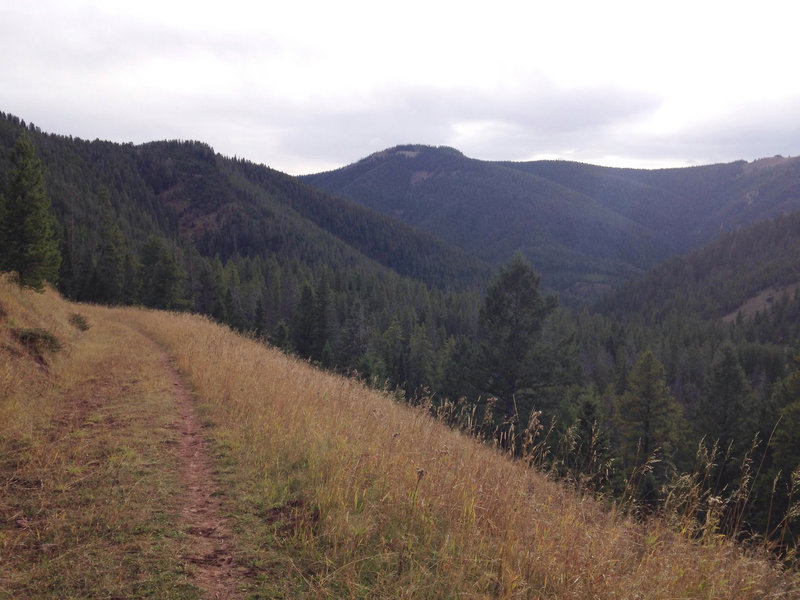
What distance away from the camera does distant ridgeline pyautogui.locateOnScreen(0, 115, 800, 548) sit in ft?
49.1

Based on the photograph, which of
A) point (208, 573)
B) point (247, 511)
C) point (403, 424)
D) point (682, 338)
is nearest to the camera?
point (208, 573)

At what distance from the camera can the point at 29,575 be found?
9.80 feet

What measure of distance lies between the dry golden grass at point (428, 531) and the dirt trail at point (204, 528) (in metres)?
0.15

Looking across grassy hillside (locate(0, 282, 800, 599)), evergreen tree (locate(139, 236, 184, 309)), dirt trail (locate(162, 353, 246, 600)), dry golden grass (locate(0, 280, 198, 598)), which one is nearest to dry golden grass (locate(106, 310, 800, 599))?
grassy hillside (locate(0, 282, 800, 599))

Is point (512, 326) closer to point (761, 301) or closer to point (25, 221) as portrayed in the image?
point (25, 221)

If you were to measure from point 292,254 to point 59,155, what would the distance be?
73328 mm

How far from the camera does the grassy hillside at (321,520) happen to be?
125 inches

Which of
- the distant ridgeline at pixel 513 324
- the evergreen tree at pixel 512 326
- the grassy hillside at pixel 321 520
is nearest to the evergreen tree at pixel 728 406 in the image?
the distant ridgeline at pixel 513 324

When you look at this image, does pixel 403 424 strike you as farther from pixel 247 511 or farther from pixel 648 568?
pixel 648 568

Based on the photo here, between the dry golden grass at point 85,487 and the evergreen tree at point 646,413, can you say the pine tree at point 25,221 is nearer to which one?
the dry golden grass at point 85,487

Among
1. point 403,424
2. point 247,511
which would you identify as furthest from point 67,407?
point 403,424

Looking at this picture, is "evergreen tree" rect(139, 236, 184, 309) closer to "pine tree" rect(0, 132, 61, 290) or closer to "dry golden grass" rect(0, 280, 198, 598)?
"pine tree" rect(0, 132, 61, 290)

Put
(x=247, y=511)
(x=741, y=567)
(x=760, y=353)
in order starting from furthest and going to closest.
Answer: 1. (x=760, y=353)
2. (x=247, y=511)
3. (x=741, y=567)

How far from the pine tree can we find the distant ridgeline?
70 centimetres
